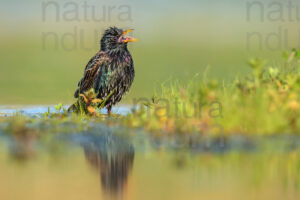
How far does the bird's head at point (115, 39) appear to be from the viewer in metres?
13.9

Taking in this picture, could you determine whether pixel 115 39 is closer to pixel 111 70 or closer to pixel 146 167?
pixel 111 70

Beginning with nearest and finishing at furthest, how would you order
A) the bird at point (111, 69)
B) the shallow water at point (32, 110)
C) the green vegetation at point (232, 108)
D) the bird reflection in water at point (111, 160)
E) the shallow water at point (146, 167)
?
the shallow water at point (146, 167) < the bird reflection in water at point (111, 160) < the green vegetation at point (232, 108) < the bird at point (111, 69) < the shallow water at point (32, 110)

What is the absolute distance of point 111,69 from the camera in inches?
539

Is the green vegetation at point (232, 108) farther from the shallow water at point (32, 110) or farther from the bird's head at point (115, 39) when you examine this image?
the shallow water at point (32, 110)

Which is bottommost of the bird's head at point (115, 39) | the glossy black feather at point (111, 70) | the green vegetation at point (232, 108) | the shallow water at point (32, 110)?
the shallow water at point (32, 110)

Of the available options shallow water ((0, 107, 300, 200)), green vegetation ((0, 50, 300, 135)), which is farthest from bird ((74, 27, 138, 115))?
shallow water ((0, 107, 300, 200))

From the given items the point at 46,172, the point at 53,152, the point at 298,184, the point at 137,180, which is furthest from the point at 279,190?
the point at 53,152

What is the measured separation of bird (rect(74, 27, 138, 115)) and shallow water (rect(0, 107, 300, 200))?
299cm

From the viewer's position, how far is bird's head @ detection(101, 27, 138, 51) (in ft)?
45.6

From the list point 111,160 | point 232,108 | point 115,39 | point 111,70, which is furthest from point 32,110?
point 111,160

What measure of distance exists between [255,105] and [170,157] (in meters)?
1.93

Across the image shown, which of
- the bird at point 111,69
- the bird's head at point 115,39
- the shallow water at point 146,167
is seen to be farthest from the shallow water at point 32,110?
the shallow water at point 146,167

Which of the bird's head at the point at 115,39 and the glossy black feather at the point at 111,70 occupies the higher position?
the bird's head at the point at 115,39

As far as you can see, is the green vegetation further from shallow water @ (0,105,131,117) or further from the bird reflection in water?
shallow water @ (0,105,131,117)
